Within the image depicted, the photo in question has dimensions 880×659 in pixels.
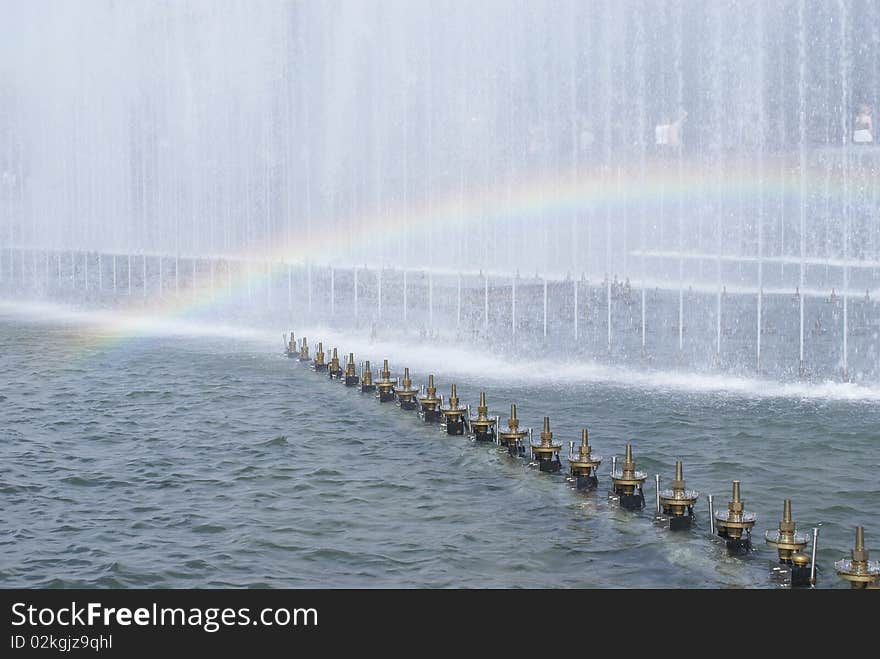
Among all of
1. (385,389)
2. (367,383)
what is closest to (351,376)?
(367,383)

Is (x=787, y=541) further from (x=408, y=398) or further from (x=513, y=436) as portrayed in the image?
(x=408, y=398)

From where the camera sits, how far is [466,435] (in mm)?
33062

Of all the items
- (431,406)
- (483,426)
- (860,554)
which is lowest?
(860,554)

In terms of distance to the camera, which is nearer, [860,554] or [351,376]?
[860,554]

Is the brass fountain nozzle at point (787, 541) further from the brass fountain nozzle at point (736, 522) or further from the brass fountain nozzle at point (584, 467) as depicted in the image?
the brass fountain nozzle at point (584, 467)

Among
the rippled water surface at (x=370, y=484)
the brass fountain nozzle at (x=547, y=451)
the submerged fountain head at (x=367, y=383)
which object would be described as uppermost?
the submerged fountain head at (x=367, y=383)

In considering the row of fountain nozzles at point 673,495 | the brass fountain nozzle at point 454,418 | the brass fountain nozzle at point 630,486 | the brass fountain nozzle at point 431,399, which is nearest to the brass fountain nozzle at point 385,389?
the row of fountain nozzles at point 673,495

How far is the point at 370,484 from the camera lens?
2817cm

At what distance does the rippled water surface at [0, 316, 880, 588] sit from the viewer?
21703 millimetres

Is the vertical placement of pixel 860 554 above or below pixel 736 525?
above

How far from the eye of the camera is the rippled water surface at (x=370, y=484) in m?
21.7

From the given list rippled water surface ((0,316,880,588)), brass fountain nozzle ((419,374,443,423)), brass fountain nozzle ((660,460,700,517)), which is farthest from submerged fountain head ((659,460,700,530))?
brass fountain nozzle ((419,374,443,423))

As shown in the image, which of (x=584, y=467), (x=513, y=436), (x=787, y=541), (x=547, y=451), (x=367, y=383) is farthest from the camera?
(x=367, y=383)
